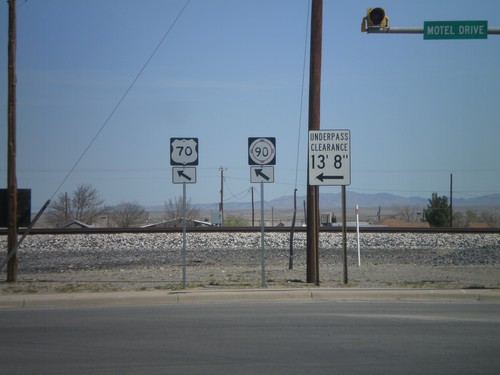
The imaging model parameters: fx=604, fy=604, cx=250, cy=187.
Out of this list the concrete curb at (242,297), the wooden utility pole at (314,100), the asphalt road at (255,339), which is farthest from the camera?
the wooden utility pole at (314,100)

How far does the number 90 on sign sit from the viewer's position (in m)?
15.2

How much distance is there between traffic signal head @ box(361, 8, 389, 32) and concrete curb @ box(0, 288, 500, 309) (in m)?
6.53

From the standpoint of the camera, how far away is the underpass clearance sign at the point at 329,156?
15539 millimetres

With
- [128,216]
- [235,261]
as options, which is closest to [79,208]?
[128,216]

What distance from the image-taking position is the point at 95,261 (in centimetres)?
2431

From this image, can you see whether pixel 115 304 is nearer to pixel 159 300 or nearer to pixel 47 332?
pixel 159 300

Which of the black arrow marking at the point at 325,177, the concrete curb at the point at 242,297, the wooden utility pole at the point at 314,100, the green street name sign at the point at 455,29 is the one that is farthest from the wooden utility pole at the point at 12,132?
the green street name sign at the point at 455,29

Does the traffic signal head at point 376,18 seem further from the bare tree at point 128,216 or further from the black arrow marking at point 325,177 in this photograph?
the bare tree at point 128,216

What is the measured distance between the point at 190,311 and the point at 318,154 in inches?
215

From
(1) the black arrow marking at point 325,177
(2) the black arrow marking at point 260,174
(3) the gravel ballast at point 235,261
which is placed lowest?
(3) the gravel ballast at point 235,261

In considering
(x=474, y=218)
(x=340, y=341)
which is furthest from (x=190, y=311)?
(x=474, y=218)

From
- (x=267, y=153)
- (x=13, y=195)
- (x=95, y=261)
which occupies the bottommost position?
(x=95, y=261)

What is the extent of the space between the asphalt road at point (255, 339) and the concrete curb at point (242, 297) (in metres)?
0.67

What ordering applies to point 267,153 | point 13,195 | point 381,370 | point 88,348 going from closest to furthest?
point 381,370 → point 88,348 → point 267,153 → point 13,195
